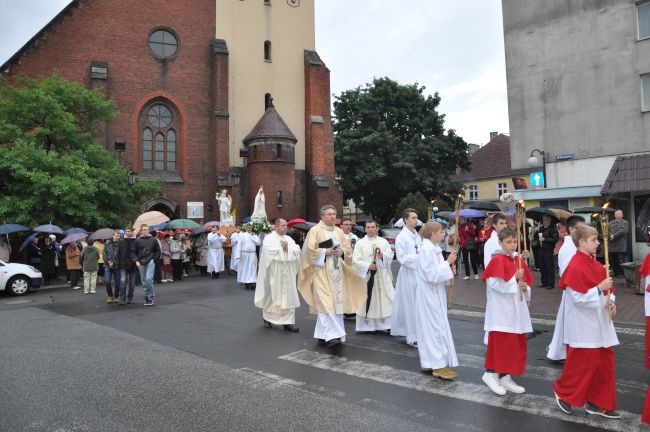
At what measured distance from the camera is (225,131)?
30828mm

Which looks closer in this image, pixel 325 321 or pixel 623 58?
pixel 325 321

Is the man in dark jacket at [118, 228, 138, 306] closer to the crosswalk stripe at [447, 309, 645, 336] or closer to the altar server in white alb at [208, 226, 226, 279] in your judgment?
the altar server in white alb at [208, 226, 226, 279]

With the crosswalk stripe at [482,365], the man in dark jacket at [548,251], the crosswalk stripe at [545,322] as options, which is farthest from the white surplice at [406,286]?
the man in dark jacket at [548,251]

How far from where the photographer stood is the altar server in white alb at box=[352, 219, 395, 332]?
8773mm

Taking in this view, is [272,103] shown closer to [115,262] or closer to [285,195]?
[285,195]

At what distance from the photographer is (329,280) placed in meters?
8.19

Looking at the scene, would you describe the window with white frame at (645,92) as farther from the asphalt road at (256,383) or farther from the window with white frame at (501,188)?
the window with white frame at (501,188)

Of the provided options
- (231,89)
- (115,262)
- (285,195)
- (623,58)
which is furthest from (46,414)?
(231,89)

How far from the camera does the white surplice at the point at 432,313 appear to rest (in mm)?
6023

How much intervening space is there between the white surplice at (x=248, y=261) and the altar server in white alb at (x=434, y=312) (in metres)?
10.4

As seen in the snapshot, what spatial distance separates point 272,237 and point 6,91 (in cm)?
1754

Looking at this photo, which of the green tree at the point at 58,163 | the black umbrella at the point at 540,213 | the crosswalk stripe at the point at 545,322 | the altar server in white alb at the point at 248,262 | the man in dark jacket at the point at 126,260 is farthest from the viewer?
the green tree at the point at 58,163

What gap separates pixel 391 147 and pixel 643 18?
2047 centimetres

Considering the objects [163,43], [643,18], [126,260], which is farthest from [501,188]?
[126,260]
